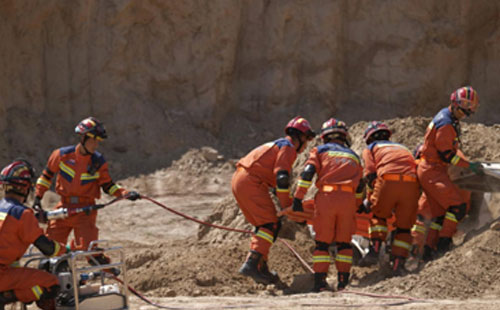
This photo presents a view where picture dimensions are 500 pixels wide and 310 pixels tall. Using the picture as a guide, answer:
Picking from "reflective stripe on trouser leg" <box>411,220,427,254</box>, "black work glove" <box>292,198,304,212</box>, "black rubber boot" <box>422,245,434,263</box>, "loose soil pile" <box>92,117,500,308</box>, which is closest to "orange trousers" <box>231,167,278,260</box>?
"black work glove" <box>292,198,304,212</box>

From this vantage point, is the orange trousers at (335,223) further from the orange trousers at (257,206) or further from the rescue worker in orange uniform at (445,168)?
the rescue worker in orange uniform at (445,168)

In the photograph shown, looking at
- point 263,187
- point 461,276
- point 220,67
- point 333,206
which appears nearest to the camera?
point 461,276

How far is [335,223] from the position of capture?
304 inches

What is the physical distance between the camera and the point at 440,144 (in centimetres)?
808

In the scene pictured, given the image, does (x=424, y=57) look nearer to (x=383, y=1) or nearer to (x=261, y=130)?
(x=383, y=1)

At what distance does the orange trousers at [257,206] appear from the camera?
7988 millimetres

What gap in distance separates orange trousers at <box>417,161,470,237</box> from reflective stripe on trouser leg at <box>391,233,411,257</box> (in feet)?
1.30

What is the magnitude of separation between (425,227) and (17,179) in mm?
5119

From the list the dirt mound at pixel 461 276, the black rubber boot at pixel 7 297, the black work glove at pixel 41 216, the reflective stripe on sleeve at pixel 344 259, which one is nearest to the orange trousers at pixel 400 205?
the dirt mound at pixel 461 276

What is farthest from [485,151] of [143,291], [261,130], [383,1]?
[383,1]

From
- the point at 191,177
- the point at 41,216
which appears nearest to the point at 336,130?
the point at 41,216

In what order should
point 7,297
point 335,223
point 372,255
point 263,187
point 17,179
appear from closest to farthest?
1. point 7,297
2. point 17,179
3. point 335,223
4. point 263,187
5. point 372,255

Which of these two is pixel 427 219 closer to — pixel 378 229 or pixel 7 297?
pixel 378 229

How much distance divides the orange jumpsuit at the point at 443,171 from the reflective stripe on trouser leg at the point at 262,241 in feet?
6.41
